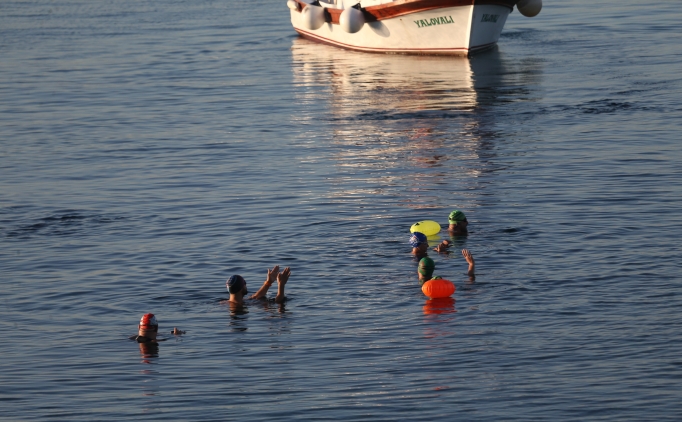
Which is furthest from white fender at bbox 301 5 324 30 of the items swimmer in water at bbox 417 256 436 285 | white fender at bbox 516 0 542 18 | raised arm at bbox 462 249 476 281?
swimmer in water at bbox 417 256 436 285

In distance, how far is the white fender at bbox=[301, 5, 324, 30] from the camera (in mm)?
45719

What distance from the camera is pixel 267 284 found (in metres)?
16.7

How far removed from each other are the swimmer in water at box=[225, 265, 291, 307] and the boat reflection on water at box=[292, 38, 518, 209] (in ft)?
19.9

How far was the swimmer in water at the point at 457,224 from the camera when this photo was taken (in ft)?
63.6

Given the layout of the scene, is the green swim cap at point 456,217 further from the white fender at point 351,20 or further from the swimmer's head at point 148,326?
the white fender at point 351,20

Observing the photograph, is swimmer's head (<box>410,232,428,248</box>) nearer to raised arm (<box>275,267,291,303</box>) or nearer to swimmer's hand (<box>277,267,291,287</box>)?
raised arm (<box>275,267,291,303</box>)

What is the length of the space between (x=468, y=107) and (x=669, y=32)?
49.5 ft

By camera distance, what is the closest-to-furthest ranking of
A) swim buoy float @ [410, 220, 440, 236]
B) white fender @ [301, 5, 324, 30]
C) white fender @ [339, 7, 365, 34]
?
swim buoy float @ [410, 220, 440, 236], white fender @ [339, 7, 365, 34], white fender @ [301, 5, 324, 30]

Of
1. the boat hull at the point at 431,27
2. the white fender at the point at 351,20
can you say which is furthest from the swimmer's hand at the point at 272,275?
the white fender at the point at 351,20

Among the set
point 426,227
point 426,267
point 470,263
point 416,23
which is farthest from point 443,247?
point 416,23

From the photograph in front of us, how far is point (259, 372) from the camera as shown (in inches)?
568

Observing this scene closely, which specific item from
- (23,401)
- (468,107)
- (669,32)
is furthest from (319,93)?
(23,401)

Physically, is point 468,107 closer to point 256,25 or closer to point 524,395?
point 524,395

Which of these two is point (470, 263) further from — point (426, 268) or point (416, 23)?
point (416, 23)
